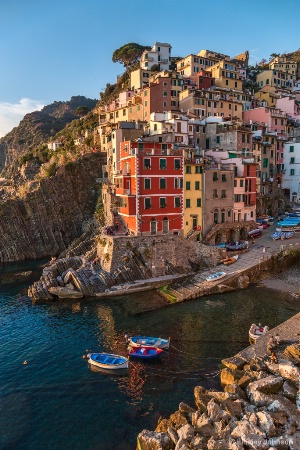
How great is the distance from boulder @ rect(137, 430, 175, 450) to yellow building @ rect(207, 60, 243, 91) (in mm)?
89366

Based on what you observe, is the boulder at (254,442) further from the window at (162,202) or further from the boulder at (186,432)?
the window at (162,202)

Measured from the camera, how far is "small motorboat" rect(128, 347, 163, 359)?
28222 millimetres

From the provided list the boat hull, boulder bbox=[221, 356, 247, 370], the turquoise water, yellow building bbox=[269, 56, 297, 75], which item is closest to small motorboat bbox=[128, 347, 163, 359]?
the boat hull

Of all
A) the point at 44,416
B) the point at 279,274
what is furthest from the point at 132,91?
the point at 44,416

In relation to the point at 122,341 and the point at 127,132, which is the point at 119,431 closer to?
the point at 122,341

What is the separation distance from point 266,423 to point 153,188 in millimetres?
34630

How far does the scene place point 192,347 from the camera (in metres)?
29.9

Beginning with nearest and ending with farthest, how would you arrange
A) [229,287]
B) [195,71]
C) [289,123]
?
[229,287] → [289,123] → [195,71]

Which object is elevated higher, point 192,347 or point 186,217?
point 186,217

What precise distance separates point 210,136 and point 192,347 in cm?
4737

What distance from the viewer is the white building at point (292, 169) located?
247ft

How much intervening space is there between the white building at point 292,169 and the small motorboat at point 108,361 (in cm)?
6271

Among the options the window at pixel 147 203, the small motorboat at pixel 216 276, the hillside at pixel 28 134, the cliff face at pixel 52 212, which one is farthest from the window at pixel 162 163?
the hillside at pixel 28 134

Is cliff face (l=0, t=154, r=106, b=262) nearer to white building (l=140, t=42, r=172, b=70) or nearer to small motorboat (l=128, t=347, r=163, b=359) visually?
white building (l=140, t=42, r=172, b=70)
